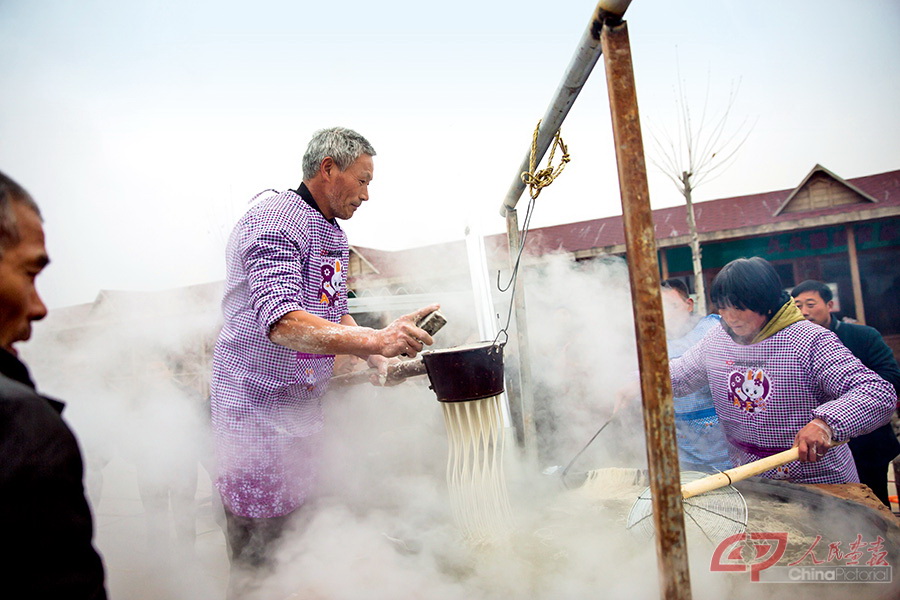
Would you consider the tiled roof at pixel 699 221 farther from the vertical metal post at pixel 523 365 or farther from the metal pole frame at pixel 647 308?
the metal pole frame at pixel 647 308

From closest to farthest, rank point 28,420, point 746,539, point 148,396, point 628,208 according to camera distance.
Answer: point 28,420 < point 628,208 < point 746,539 < point 148,396

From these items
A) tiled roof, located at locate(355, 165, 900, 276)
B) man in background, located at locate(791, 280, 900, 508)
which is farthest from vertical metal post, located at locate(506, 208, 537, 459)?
tiled roof, located at locate(355, 165, 900, 276)

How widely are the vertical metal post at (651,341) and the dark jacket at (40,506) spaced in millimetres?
1205

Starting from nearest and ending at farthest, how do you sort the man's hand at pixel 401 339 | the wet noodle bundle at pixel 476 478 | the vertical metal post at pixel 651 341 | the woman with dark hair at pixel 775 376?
the vertical metal post at pixel 651 341 < the man's hand at pixel 401 339 < the wet noodle bundle at pixel 476 478 < the woman with dark hair at pixel 775 376

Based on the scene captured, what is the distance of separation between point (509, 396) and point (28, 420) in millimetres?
3241

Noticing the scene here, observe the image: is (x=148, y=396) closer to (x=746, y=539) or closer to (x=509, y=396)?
(x=509, y=396)

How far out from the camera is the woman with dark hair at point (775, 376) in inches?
97.3

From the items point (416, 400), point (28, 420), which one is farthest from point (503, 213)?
point (28, 420)

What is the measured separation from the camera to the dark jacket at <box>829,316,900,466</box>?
3.73 metres

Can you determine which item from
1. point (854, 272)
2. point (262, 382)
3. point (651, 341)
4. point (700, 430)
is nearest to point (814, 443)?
point (700, 430)

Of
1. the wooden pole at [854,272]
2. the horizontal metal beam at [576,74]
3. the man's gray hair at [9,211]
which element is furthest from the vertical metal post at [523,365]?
the wooden pole at [854,272]

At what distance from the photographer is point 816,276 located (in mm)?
9969

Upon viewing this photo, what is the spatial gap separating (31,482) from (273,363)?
1276 millimetres

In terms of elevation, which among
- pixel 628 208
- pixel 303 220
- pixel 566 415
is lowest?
pixel 566 415
